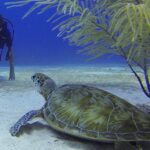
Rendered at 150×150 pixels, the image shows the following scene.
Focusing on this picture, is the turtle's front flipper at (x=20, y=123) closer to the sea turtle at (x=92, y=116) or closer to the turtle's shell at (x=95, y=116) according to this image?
the sea turtle at (x=92, y=116)

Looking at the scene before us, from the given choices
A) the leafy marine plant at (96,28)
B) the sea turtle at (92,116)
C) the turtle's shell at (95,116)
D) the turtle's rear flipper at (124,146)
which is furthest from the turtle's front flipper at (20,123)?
the turtle's rear flipper at (124,146)

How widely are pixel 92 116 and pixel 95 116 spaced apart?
42 millimetres

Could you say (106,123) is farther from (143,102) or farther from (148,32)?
(143,102)

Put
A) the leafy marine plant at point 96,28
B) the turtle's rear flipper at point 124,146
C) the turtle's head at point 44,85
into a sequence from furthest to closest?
the turtle's head at point 44,85 < the leafy marine plant at point 96,28 < the turtle's rear flipper at point 124,146

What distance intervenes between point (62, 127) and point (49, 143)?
30 centimetres

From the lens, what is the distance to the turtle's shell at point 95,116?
3844 millimetres

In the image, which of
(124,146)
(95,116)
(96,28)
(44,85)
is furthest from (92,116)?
(96,28)

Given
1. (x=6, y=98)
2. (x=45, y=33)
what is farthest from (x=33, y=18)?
(x=6, y=98)

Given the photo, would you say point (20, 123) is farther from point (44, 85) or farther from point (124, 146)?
point (124, 146)

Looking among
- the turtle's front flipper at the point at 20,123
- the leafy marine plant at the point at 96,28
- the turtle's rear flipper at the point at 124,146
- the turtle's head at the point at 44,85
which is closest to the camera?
the turtle's rear flipper at the point at 124,146

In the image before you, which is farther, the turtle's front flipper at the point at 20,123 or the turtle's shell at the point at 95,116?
the turtle's front flipper at the point at 20,123

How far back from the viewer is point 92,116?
410 cm

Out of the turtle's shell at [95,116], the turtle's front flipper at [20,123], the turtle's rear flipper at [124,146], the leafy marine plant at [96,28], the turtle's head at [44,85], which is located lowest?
the turtle's front flipper at [20,123]

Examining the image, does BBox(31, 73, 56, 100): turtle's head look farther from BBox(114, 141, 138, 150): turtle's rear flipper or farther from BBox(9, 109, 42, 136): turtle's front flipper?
BBox(114, 141, 138, 150): turtle's rear flipper
